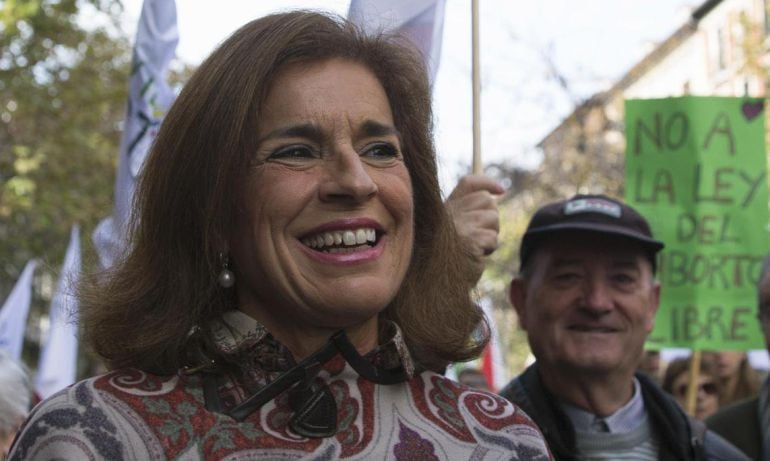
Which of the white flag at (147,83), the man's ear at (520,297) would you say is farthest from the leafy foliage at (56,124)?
the man's ear at (520,297)

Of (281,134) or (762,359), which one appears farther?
(762,359)

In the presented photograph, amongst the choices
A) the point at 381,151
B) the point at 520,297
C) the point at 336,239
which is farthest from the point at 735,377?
the point at 336,239

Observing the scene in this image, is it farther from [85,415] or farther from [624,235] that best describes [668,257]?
[85,415]

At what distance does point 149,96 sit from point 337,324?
3.89 meters

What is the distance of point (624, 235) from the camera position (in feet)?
11.5

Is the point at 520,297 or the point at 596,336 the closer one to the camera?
the point at 596,336

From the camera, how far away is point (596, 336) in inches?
138

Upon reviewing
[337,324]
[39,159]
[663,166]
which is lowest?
[39,159]

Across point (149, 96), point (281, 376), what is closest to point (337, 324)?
point (281, 376)

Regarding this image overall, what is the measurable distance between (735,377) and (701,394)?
0.20m

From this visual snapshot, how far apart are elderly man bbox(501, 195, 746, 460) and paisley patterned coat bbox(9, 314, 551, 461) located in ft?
3.74

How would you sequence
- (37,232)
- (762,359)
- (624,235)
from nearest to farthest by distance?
(624,235) → (762,359) → (37,232)

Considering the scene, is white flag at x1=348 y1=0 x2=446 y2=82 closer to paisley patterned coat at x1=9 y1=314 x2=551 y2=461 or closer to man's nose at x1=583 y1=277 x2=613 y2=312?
man's nose at x1=583 y1=277 x2=613 y2=312

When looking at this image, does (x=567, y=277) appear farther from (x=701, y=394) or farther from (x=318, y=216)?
(x=701, y=394)
